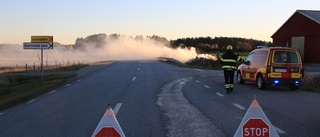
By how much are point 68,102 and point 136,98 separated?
230 cm

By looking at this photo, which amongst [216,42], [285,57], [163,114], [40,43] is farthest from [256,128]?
[216,42]

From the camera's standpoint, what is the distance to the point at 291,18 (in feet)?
156

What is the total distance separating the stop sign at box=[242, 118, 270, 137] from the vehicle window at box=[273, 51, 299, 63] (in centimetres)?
1067

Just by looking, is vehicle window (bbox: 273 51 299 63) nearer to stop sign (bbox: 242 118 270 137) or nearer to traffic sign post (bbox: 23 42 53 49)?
stop sign (bbox: 242 118 270 137)

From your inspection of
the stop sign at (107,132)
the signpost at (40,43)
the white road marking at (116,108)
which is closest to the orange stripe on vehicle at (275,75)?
the white road marking at (116,108)

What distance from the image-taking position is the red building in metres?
42.2

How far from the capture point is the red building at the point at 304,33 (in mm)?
42188

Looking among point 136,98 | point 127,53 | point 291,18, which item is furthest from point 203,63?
point 127,53

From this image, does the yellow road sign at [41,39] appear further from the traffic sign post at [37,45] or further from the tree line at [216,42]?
the tree line at [216,42]

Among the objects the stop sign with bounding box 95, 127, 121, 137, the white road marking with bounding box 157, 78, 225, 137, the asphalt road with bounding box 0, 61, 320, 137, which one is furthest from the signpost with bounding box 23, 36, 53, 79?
the stop sign with bounding box 95, 127, 121, 137

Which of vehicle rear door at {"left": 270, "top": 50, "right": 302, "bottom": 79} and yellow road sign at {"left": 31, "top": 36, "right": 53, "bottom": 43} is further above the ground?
yellow road sign at {"left": 31, "top": 36, "right": 53, "bottom": 43}

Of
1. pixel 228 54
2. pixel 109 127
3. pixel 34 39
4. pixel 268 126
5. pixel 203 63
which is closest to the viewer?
pixel 109 127

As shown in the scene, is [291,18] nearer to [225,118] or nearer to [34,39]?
[34,39]

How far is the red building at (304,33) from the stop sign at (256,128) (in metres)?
38.5
